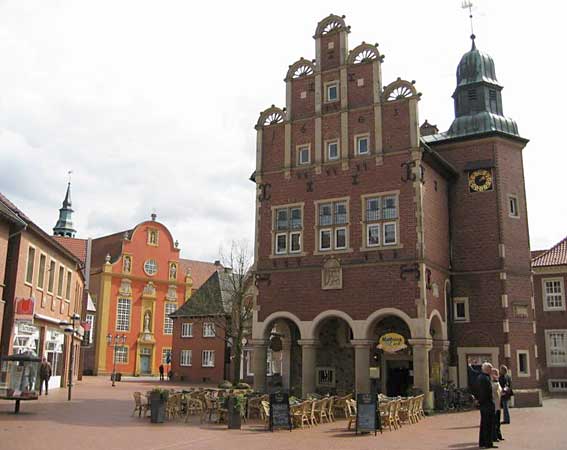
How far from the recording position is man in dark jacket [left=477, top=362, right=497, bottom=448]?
14.7 meters

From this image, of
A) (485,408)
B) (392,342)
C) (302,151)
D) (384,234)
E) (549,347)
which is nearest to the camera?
(485,408)

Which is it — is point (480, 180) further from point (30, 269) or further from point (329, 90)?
point (30, 269)

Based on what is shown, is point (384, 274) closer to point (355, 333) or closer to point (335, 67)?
point (355, 333)

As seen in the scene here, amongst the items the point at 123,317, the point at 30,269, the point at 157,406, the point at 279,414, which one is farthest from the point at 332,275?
the point at 123,317

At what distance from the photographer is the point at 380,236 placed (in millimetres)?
26609

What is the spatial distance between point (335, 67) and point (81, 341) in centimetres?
3077

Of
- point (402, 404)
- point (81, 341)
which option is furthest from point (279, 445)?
point (81, 341)

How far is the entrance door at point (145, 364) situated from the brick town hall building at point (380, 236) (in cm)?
4016

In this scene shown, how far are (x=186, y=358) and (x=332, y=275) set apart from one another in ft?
107

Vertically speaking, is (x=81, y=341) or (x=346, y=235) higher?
(x=346, y=235)

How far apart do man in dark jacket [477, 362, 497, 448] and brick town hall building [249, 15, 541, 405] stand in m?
9.67

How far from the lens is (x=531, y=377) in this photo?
27.9 meters

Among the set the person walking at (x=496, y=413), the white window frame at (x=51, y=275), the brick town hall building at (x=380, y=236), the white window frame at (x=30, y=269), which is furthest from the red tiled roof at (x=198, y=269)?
the person walking at (x=496, y=413)

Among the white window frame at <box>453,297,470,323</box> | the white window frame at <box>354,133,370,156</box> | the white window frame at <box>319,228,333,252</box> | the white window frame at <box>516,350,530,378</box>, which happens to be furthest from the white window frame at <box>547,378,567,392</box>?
the white window frame at <box>354,133,370,156</box>
